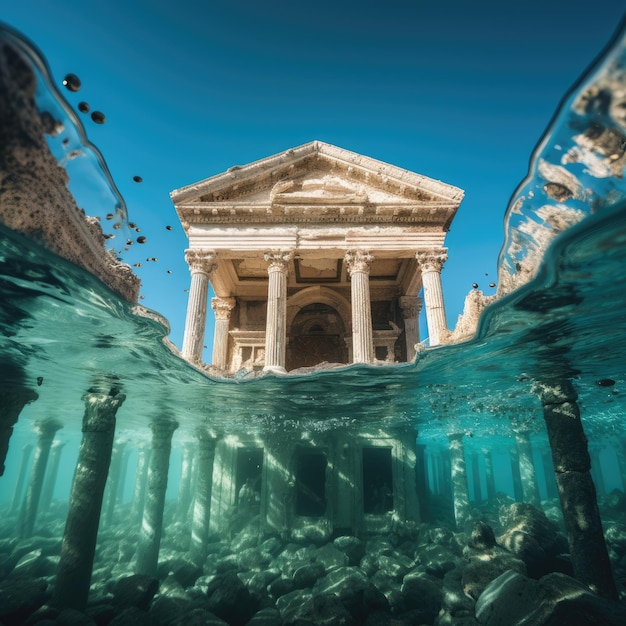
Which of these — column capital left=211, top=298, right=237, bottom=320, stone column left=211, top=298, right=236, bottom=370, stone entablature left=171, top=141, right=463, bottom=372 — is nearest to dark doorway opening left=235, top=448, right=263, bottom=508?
stone column left=211, top=298, right=236, bottom=370

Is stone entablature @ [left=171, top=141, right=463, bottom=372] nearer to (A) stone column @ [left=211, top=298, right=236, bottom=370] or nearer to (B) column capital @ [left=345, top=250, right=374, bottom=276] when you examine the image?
(B) column capital @ [left=345, top=250, right=374, bottom=276]

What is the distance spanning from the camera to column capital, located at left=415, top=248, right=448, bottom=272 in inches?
615

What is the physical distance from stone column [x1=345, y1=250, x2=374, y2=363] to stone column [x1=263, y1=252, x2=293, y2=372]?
8.92 ft

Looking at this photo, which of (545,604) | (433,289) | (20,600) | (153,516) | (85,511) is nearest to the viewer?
(545,604)

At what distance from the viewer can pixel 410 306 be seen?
20016 millimetres

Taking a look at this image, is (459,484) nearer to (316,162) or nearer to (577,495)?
(577,495)

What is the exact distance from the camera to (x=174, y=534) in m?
20.1

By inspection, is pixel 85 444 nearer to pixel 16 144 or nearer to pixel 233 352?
pixel 16 144

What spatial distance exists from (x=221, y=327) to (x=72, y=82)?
607 inches

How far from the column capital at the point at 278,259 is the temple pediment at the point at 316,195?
5.10ft

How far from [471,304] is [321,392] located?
19.3 feet

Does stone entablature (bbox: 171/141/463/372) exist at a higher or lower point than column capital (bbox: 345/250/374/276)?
higher

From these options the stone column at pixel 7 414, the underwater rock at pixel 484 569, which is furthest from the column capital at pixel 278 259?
the underwater rock at pixel 484 569

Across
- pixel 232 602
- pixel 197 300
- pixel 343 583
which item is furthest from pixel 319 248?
pixel 232 602
